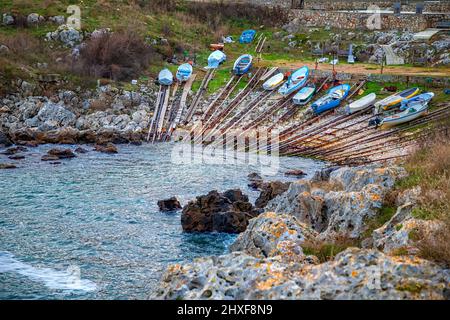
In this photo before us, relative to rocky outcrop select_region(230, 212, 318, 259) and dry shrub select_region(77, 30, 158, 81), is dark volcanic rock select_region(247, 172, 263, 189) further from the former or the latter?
dry shrub select_region(77, 30, 158, 81)

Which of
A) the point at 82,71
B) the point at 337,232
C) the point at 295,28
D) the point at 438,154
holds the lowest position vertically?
the point at 337,232

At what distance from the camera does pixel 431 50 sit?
56250mm

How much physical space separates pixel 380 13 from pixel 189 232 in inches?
1866

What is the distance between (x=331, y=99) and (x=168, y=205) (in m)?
21.9

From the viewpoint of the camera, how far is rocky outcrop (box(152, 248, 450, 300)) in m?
10.3

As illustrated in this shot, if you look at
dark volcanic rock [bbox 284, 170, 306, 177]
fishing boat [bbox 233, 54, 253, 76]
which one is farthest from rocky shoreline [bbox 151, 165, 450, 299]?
fishing boat [bbox 233, 54, 253, 76]

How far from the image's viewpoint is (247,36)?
66.8m

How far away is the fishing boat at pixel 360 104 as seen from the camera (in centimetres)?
4691

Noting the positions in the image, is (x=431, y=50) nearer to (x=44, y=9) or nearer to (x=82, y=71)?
(x=82, y=71)

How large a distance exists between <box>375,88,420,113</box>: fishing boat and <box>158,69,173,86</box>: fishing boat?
19.3m

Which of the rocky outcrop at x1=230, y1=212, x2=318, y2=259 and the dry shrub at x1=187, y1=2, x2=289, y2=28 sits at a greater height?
the dry shrub at x1=187, y1=2, x2=289, y2=28

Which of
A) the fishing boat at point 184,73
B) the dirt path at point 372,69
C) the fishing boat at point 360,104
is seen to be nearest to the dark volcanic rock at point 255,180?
the fishing boat at point 360,104

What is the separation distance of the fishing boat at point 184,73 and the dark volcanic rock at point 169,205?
2680 centimetres
